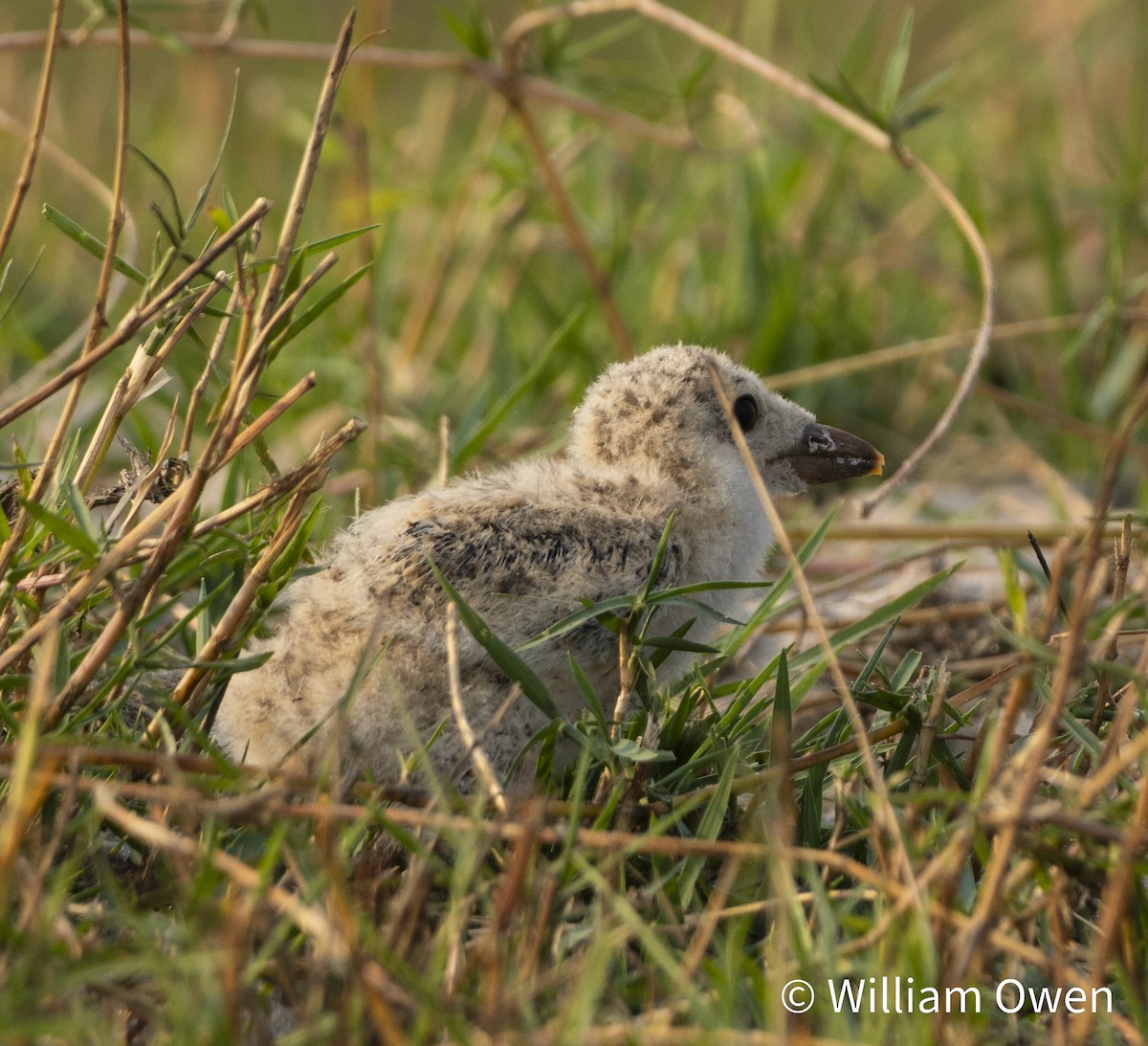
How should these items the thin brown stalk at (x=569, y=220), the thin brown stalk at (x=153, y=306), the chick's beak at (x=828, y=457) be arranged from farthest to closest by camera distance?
the thin brown stalk at (x=569, y=220), the chick's beak at (x=828, y=457), the thin brown stalk at (x=153, y=306)

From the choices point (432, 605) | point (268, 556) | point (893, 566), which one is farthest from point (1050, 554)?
point (268, 556)

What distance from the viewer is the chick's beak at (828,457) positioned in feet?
10.00

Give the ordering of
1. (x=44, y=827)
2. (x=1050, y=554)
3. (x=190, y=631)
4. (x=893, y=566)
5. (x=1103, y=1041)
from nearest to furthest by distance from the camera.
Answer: (x=1103, y=1041) < (x=44, y=827) < (x=190, y=631) < (x=893, y=566) < (x=1050, y=554)

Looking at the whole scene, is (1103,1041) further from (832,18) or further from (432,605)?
(832,18)

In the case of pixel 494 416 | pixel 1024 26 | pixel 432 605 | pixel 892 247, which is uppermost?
pixel 1024 26

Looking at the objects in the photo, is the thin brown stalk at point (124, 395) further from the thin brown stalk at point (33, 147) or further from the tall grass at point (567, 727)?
the thin brown stalk at point (33, 147)

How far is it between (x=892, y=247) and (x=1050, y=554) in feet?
5.56

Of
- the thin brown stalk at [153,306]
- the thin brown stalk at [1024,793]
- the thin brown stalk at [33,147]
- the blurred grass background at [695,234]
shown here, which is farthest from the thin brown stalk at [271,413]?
the blurred grass background at [695,234]

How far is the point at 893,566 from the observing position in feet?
10.9

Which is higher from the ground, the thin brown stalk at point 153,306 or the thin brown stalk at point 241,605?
the thin brown stalk at point 153,306

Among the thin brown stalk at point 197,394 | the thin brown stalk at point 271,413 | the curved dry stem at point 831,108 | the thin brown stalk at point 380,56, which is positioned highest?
the thin brown stalk at point 380,56

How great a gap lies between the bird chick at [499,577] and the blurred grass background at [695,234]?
3.01ft

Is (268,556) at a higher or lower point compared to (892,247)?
lower

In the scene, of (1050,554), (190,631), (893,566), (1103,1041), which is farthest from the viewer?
(1050,554)
